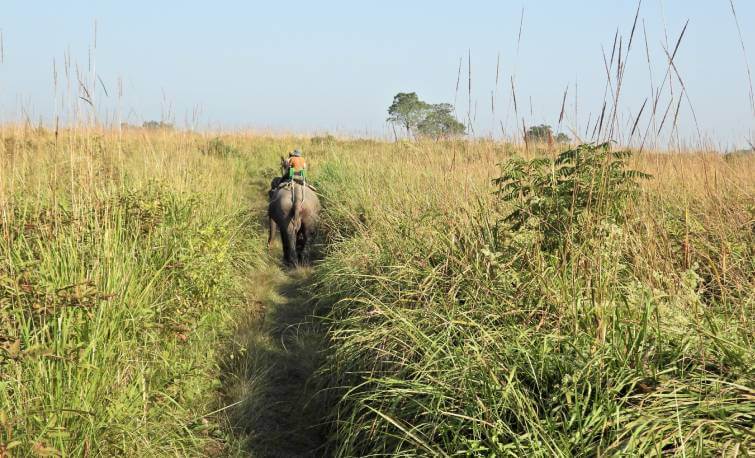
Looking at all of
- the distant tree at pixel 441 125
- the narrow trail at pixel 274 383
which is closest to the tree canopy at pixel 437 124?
the distant tree at pixel 441 125

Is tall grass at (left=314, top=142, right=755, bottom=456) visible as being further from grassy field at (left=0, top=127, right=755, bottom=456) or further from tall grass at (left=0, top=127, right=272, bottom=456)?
tall grass at (left=0, top=127, right=272, bottom=456)

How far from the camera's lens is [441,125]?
5879mm

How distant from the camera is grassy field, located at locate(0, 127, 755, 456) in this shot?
2277 mm

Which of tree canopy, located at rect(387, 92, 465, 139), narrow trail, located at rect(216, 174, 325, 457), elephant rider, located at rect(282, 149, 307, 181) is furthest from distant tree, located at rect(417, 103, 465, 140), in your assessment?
elephant rider, located at rect(282, 149, 307, 181)

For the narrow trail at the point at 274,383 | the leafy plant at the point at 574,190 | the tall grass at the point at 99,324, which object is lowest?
the narrow trail at the point at 274,383

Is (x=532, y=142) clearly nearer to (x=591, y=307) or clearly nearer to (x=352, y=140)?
(x=591, y=307)

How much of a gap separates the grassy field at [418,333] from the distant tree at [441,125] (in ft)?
0.72

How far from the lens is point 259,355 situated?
4.75 m

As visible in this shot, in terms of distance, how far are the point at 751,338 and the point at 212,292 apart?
3844 mm

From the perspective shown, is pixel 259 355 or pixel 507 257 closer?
pixel 507 257

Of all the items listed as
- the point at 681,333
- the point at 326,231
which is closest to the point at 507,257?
the point at 681,333

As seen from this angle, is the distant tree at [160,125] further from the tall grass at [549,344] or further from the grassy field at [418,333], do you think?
the tall grass at [549,344]

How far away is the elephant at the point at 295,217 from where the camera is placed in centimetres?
854

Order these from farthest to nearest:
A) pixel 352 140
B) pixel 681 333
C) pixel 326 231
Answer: pixel 352 140, pixel 326 231, pixel 681 333
